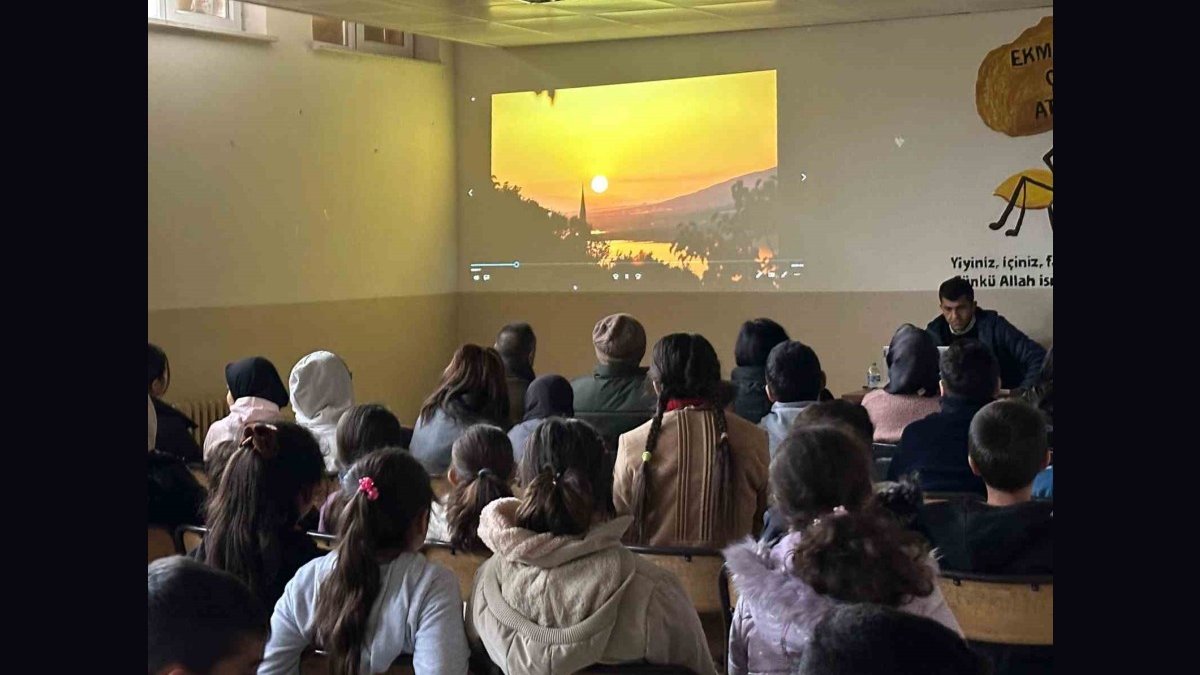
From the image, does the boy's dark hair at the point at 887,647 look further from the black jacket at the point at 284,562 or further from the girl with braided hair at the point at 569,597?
the black jacket at the point at 284,562

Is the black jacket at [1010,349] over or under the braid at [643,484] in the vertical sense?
over

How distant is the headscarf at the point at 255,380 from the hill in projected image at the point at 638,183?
4434 millimetres

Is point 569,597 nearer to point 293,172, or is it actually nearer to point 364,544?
point 364,544

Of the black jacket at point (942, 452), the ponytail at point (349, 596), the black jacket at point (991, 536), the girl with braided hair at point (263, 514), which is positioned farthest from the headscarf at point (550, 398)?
the ponytail at point (349, 596)

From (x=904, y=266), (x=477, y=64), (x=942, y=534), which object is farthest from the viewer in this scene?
(x=477, y=64)

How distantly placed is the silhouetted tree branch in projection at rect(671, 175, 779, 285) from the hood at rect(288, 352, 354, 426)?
14.4 feet

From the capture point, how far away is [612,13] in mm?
7742

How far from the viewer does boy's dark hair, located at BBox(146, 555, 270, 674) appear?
1.33m

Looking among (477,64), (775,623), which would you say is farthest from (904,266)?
(775,623)

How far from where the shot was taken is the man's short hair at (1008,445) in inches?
114

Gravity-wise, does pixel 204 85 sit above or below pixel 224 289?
above
